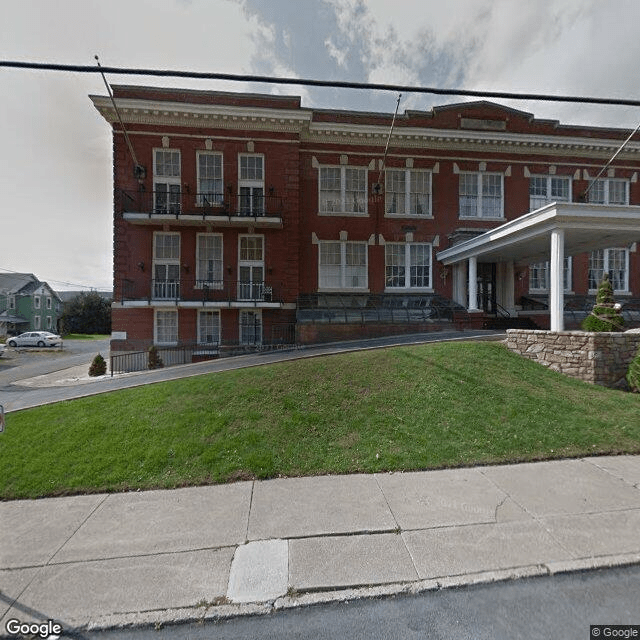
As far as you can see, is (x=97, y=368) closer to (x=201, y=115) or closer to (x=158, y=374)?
(x=158, y=374)

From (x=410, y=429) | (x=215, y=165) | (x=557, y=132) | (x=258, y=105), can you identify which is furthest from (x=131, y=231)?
(x=557, y=132)

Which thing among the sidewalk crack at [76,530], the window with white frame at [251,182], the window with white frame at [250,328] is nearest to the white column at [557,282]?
the sidewalk crack at [76,530]

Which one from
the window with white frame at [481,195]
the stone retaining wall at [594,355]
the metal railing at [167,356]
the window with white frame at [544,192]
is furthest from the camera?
the window with white frame at [544,192]

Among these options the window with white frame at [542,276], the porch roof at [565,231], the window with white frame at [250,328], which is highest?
the porch roof at [565,231]

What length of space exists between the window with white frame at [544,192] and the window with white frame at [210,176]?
1710 cm

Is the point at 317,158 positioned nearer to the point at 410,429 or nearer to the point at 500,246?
the point at 500,246

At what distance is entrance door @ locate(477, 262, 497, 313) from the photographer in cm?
1820

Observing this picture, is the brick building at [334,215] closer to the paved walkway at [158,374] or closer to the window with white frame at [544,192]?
the window with white frame at [544,192]

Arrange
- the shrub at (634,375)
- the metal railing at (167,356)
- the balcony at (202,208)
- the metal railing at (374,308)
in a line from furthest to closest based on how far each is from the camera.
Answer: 1. the balcony at (202,208)
2. the metal railing at (167,356)
3. the metal railing at (374,308)
4. the shrub at (634,375)

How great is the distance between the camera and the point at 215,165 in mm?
16516

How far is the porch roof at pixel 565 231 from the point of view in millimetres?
10094

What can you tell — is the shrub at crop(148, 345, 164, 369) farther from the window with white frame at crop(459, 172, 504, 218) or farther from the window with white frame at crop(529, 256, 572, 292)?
the window with white frame at crop(529, 256, 572, 292)

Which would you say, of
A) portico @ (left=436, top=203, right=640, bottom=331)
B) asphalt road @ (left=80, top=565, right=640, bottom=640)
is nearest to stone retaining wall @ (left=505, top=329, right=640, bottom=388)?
portico @ (left=436, top=203, right=640, bottom=331)

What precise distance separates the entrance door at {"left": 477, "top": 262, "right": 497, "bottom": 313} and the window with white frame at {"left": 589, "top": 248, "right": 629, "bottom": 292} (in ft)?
19.5
